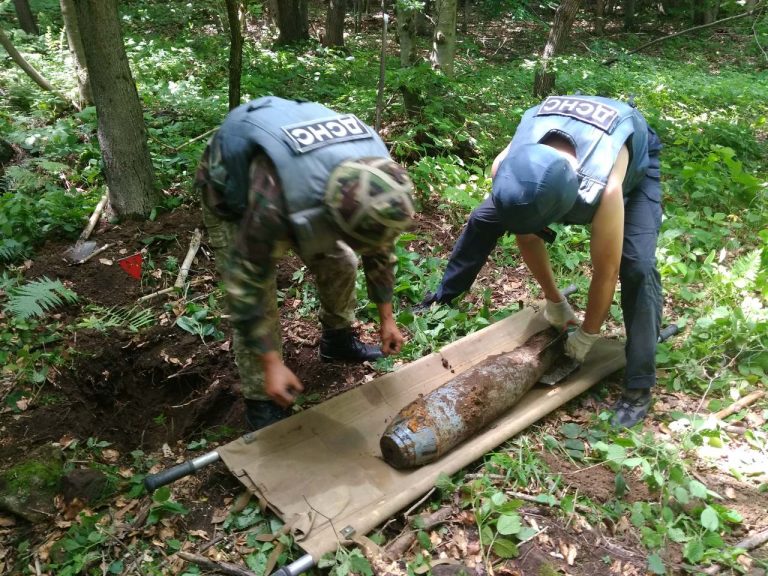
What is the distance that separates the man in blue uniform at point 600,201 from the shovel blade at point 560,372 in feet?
0.19

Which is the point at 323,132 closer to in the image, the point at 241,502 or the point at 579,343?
the point at 241,502

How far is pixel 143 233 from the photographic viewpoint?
4238 millimetres

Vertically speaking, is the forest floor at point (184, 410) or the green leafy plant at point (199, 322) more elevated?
the green leafy plant at point (199, 322)

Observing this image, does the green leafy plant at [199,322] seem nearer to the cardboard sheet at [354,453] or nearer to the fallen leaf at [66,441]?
the fallen leaf at [66,441]

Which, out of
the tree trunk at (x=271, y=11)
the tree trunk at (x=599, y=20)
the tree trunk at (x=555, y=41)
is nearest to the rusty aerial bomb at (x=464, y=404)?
the tree trunk at (x=555, y=41)

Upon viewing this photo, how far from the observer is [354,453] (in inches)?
108

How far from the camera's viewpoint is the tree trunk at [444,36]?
645 centimetres

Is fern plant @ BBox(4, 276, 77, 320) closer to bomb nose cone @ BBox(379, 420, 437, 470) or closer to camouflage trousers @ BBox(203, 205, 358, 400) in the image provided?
camouflage trousers @ BBox(203, 205, 358, 400)

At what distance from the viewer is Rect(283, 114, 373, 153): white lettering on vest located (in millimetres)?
2131

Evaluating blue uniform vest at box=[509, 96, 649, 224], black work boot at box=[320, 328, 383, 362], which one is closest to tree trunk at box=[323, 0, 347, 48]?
black work boot at box=[320, 328, 383, 362]

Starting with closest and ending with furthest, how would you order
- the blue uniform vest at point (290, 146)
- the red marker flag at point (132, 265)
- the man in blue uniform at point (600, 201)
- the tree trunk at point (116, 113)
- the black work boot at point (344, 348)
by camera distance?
the blue uniform vest at point (290, 146) → the man in blue uniform at point (600, 201) → the black work boot at point (344, 348) → the tree trunk at point (116, 113) → the red marker flag at point (132, 265)

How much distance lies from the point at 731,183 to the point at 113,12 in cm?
531

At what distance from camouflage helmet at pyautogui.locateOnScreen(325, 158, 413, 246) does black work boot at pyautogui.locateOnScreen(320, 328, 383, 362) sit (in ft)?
4.46

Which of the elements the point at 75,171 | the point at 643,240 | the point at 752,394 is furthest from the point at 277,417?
the point at 75,171
